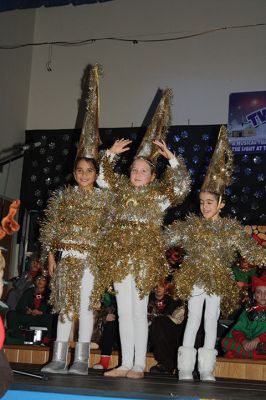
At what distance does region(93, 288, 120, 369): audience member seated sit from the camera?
13.6 ft

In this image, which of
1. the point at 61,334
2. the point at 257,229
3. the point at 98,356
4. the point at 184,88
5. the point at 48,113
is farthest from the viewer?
the point at 48,113

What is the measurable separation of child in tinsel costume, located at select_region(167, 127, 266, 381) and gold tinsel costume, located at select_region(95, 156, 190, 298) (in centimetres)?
14

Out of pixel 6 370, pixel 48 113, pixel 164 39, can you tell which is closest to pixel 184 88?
pixel 164 39

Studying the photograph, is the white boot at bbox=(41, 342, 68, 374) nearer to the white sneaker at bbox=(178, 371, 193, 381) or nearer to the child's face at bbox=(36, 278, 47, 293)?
the white sneaker at bbox=(178, 371, 193, 381)

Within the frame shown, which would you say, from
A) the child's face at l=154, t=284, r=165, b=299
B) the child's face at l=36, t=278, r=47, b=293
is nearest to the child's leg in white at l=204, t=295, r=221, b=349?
the child's face at l=154, t=284, r=165, b=299

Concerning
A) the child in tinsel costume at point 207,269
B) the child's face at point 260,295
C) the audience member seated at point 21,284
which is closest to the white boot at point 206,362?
the child in tinsel costume at point 207,269

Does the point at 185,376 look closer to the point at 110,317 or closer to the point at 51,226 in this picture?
the point at 51,226

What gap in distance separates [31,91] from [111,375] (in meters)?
5.49

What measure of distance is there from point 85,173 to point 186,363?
122 centimetres

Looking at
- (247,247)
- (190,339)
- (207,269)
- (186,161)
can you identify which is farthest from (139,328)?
(186,161)

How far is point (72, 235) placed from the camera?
11.8 feet

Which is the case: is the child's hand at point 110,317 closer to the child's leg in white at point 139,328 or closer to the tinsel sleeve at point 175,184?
the child's leg in white at point 139,328

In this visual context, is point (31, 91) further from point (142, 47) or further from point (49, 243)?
point (49, 243)

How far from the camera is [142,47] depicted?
7734 mm
